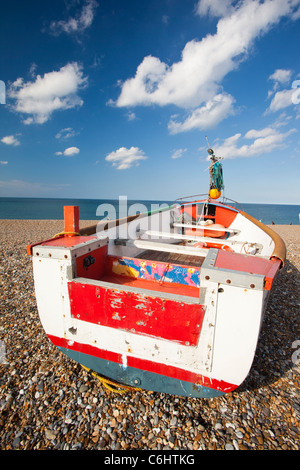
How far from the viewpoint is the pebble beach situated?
2.58m

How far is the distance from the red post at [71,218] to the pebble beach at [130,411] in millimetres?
2478

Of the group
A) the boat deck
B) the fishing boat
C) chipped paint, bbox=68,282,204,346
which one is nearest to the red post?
the fishing boat

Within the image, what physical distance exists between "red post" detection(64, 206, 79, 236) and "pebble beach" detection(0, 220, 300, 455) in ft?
8.13

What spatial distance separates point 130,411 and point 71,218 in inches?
127

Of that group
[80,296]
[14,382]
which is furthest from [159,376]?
[14,382]

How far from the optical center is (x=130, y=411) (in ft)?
9.70

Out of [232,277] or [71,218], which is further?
[71,218]

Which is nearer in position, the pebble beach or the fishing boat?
the fishing boat

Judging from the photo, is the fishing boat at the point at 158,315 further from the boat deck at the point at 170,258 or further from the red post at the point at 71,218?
the boat deck at the point at 170,258

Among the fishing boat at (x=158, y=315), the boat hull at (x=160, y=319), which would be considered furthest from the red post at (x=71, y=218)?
the boat hull at (x=160, y=319)

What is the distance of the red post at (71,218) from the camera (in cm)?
374

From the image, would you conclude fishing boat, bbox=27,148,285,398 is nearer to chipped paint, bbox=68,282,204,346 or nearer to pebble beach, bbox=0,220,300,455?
chipped paint, bbox=68,282,204,346

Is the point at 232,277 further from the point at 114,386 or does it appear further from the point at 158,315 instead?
the point at 114,386

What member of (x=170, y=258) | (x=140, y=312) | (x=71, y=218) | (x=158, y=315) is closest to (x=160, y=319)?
(x=158, y=315)
